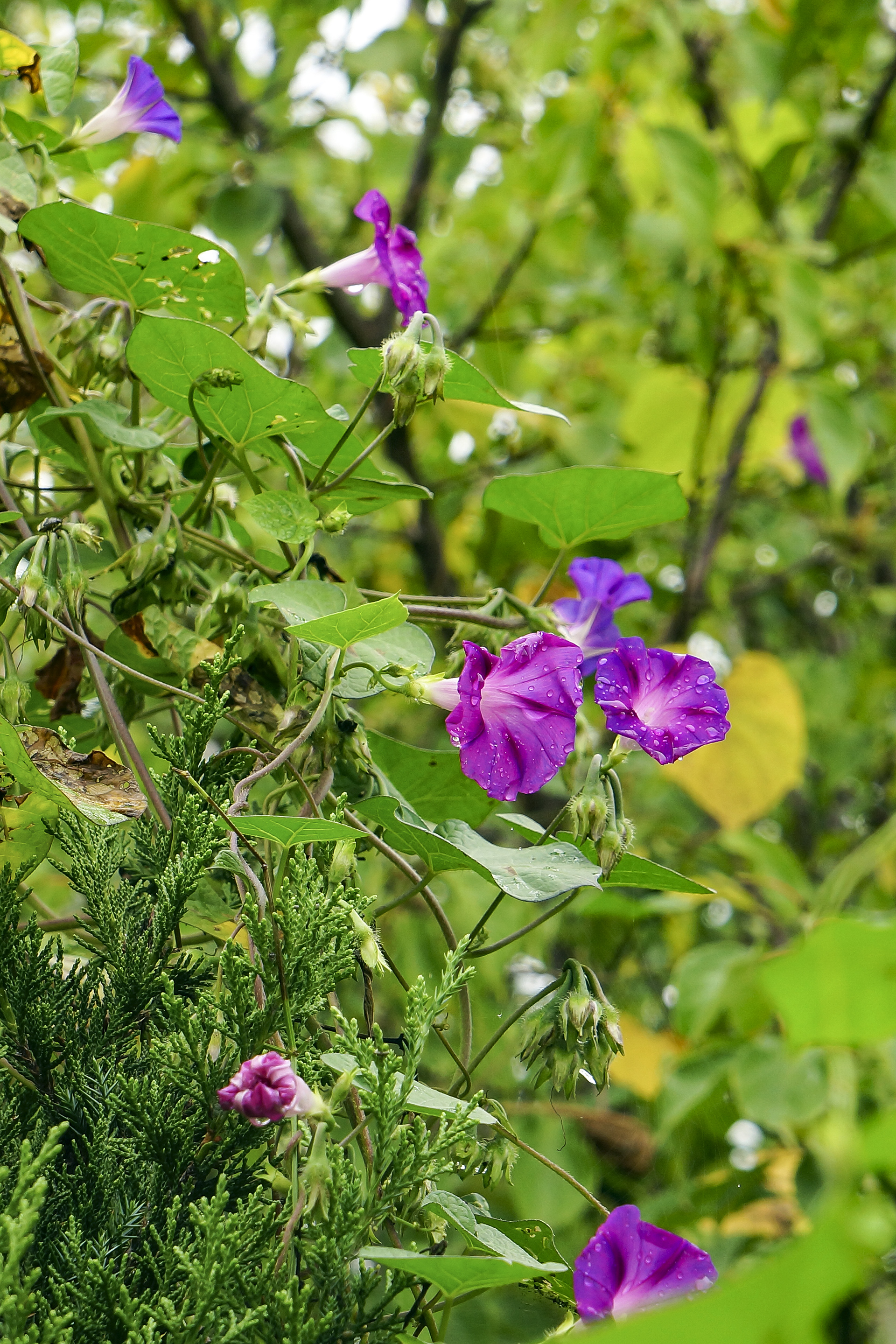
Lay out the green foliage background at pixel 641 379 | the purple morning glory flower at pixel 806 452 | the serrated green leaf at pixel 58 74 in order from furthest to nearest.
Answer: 1. the purple morning glory flower at pixel 806 452
2. the green foliage background at pixel 641 379
3. the serrated green leaf at pixel 58 74

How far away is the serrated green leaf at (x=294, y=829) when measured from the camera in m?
0.40

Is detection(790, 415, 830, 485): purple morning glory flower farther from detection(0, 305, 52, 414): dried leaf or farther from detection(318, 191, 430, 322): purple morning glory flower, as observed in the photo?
detection(0, 305, 52, 414): dried leaf

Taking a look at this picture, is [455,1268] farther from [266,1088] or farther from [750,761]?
[750,761]

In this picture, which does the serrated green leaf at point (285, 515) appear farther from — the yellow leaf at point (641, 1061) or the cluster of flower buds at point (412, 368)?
the yellow leaf at point (641, 1061)

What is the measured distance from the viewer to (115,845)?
465mm

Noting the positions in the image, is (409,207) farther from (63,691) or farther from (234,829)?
(234,829)

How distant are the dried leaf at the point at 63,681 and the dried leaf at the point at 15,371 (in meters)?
0.14

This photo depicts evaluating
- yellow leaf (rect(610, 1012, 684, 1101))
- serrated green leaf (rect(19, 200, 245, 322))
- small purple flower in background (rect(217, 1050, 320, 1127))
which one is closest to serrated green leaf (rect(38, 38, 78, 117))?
serrated green leaf (rect(19, 200, 245, 322))

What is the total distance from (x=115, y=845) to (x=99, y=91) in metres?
1.92

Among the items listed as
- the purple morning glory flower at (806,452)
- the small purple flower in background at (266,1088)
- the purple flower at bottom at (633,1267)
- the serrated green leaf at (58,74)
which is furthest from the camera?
the purple morning glory flower at (806,452)

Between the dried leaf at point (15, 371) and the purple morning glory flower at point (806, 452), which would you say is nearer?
the dried leaf at point (15, 371)

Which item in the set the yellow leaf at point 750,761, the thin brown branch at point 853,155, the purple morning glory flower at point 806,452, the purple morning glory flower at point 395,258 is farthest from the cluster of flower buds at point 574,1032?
the purple morning glory flower at point 806,452

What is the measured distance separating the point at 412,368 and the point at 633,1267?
1.36 feet

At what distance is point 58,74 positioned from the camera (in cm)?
70
